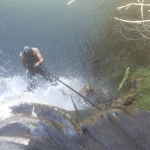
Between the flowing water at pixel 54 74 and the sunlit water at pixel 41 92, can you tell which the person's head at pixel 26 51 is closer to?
the sunlit water at pixel 41 92

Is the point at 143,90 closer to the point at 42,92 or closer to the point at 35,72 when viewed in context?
the point at 35,72

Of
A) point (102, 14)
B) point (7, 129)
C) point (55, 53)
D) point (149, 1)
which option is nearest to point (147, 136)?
point (7, 129)

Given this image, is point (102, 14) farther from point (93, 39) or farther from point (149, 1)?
point (149, 1)

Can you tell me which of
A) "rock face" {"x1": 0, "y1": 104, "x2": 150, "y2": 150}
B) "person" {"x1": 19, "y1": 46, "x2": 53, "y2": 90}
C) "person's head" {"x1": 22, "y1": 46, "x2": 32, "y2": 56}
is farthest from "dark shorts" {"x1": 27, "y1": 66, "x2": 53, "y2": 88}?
"rock face" {"x1": 0, "y1": 104, "x2": 150, "y2": 150}

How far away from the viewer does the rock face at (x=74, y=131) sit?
9.23 feet

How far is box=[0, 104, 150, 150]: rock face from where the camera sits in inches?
111

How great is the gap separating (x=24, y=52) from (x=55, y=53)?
141 inches

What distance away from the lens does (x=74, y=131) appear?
3.08m

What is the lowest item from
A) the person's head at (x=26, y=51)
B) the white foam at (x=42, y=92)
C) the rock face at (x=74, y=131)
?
the rock face at (x=74, y=131)

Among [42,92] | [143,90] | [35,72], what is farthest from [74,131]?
[42,92]

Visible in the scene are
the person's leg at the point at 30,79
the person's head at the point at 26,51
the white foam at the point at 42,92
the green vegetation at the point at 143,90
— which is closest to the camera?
the green vegetation at the point at 143,90

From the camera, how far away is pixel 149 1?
641 cm

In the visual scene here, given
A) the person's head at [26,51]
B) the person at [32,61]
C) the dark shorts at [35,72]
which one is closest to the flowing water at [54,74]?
the dark shorts at [35,72]

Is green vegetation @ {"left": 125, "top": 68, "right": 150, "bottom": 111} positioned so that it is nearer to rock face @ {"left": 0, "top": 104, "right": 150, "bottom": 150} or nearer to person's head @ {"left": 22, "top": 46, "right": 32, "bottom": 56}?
rock face @ {"left": 0, "top": 104, "right": 150, "bottom": 150}
